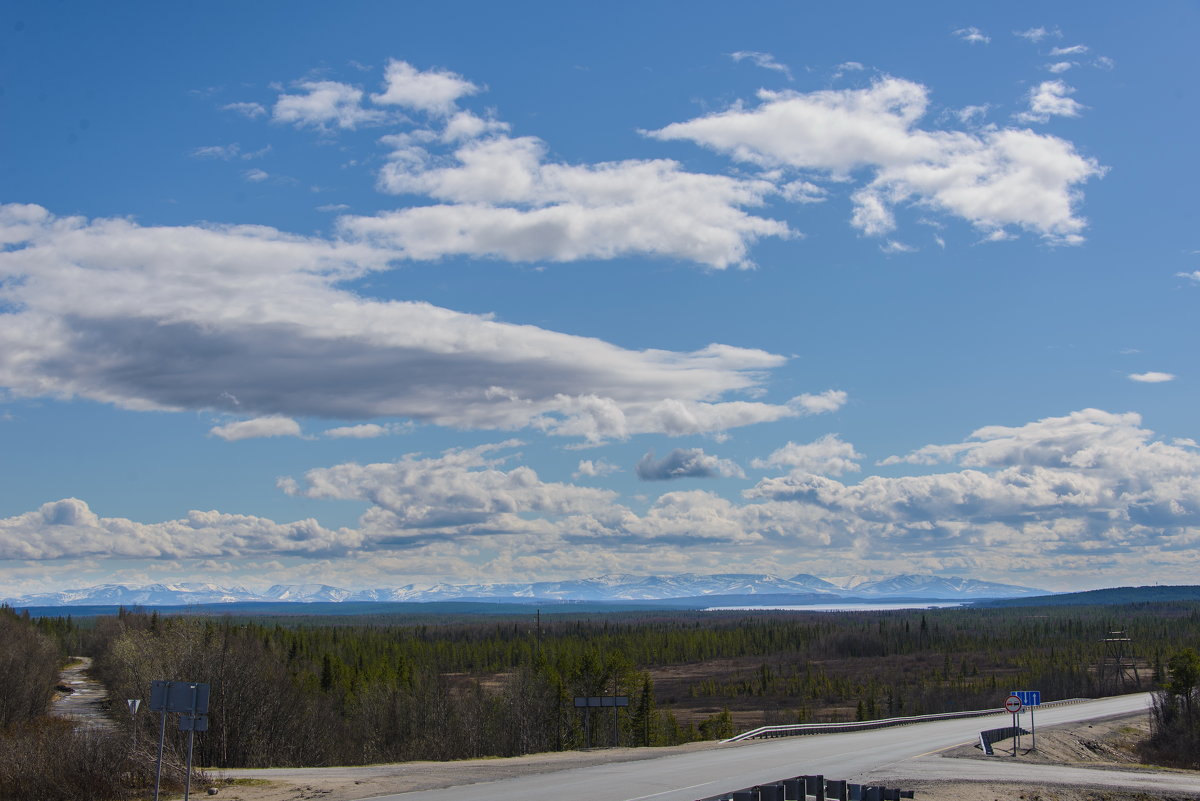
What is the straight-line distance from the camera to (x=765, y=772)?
108 ft

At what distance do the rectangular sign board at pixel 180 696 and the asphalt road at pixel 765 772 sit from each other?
22.1ft

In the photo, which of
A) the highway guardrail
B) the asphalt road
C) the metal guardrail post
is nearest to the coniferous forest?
the asphalt road

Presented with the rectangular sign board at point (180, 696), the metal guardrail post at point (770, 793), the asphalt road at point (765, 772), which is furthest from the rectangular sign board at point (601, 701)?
the rectangular sign board at point (180, 696)

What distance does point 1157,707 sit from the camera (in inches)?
2776

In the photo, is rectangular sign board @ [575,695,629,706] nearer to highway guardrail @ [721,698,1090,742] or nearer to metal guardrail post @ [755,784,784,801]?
highway guardrail @ [721,698,1090,742]

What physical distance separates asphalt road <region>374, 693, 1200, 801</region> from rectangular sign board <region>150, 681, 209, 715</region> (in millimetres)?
6729

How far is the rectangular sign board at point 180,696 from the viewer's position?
816 inches

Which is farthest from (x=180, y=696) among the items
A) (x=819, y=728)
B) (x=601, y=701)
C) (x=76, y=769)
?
(x=819, y=728)

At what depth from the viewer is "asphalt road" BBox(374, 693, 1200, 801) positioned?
88.8 ft

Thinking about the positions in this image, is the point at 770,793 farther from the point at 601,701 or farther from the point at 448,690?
the point at 448,690

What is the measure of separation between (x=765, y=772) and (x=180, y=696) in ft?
64.5

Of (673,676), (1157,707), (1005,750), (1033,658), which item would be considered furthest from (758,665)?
(1005,750)

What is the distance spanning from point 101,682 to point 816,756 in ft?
338

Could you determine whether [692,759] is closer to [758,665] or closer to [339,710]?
[339,710]
